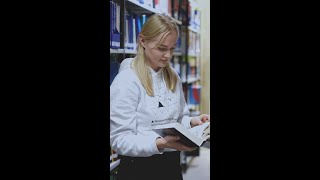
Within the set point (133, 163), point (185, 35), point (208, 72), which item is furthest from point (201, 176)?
point (185, 35)

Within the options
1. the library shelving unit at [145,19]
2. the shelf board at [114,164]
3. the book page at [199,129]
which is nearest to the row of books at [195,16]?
the library shelving unit at [145,19]

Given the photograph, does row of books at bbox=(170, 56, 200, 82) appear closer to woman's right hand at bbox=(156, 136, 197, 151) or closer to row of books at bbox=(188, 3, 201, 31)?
row of books at bbox=(188, 3, 201, 31)

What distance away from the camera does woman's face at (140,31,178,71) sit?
2.75 meters

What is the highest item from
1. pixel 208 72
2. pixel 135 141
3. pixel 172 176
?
pixel 208 72

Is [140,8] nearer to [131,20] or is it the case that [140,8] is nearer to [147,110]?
[131,20]

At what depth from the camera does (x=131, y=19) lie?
2779 millimetres

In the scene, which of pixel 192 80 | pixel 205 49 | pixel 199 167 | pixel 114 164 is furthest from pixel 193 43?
pixel 114 164

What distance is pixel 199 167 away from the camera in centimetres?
274

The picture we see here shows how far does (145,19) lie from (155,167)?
0.77 m

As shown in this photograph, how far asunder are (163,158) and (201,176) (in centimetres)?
22
